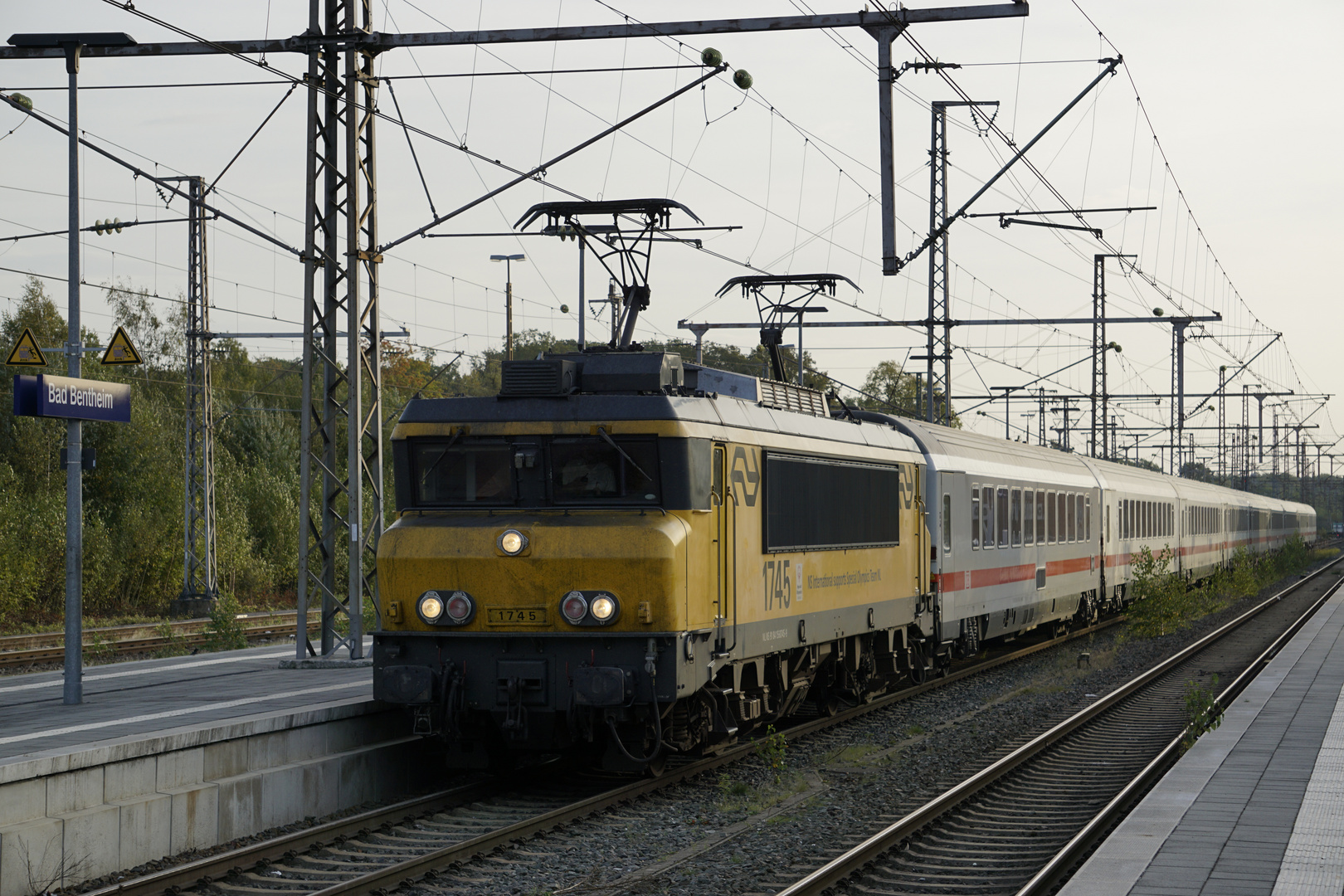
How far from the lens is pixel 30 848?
8375 millimetres

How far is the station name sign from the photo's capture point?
11805mm

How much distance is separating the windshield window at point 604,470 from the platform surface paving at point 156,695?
3.00 m

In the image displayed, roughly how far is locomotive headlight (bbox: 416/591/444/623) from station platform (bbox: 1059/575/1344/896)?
5180 mm

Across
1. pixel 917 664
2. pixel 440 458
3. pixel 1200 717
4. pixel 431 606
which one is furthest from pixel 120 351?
pixel 1200 717

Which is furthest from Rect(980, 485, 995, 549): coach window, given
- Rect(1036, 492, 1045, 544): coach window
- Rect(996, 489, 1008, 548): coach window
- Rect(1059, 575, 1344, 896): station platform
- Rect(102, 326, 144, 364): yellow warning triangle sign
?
Rect(102, 326, 144, 364): yellow warning triangle sign

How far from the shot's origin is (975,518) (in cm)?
2017

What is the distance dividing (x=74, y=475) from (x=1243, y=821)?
953 centimetres

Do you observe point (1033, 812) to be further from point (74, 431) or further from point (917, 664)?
point (74, 431)

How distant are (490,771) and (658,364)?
3.81 metres

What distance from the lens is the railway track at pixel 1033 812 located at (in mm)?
8938

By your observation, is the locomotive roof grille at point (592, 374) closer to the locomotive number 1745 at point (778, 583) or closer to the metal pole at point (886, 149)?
the locomotive number 1745 at point (778, 583)

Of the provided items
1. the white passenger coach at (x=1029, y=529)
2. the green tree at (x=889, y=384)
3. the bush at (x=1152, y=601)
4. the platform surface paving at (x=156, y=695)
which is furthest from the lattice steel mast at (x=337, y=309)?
the green tree at (x=889, y=384)

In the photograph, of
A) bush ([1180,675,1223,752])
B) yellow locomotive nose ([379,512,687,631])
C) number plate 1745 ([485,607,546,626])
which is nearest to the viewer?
yellow locomotive nose ([379,512,687,631])

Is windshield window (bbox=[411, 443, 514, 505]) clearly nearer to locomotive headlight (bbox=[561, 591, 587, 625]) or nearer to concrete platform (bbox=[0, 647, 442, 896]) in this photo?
locomotive headlight (bbox=[561, 591, 587, 625])
